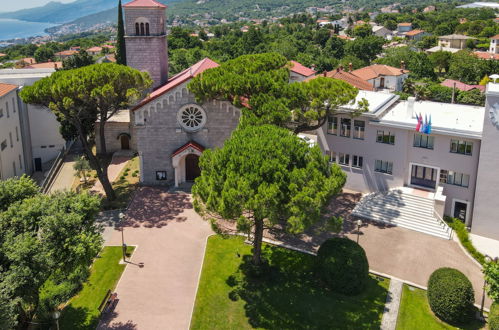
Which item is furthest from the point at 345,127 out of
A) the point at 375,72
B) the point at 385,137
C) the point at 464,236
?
the point at 375,72

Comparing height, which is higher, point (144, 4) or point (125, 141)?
point (144, 4)

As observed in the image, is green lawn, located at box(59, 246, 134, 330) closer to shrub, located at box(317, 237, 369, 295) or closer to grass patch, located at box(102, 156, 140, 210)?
grass patch, located at box(102, 156, 140, 210)

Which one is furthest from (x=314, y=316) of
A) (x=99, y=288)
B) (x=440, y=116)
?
(x=440, y=116)

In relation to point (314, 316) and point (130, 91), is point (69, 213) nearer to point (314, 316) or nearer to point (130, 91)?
point (314, 316)

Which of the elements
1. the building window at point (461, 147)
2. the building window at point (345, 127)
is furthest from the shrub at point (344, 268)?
the building window at point (345, 127)

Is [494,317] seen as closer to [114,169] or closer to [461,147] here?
[461,147]

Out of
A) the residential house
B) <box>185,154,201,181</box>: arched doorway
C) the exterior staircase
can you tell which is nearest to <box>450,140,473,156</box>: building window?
the exterior staircase
